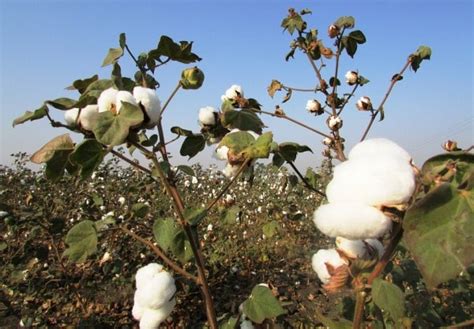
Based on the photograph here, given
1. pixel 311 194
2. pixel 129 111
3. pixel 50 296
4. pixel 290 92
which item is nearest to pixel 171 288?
pixel 129 111

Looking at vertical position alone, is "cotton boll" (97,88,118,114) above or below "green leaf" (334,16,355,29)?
below

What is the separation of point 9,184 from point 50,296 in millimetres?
3148

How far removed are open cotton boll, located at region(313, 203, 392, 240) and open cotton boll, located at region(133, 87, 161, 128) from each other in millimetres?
523

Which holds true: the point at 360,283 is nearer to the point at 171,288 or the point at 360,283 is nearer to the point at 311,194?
the point at 171,288

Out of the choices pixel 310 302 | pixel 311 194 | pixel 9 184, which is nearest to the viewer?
pixel 310 302

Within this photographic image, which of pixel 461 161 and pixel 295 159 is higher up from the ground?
pixel 295 159

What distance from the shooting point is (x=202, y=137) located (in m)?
1.26

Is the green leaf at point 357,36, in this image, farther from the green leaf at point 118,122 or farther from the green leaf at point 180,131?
the green leaf at point 118,122

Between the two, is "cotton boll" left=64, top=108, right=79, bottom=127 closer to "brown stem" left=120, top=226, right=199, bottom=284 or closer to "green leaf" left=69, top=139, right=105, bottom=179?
"green leaf" left=69, top=139, right=105, bottom=179

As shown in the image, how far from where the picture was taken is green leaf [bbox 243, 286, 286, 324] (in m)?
1.19

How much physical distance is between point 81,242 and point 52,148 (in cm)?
35

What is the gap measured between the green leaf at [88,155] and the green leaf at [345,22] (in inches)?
55.4

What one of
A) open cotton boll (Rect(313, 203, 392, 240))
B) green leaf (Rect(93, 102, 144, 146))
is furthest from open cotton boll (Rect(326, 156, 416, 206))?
green leaf (Rect(93, 102, 144, 146))

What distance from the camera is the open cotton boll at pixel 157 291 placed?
1.18m
